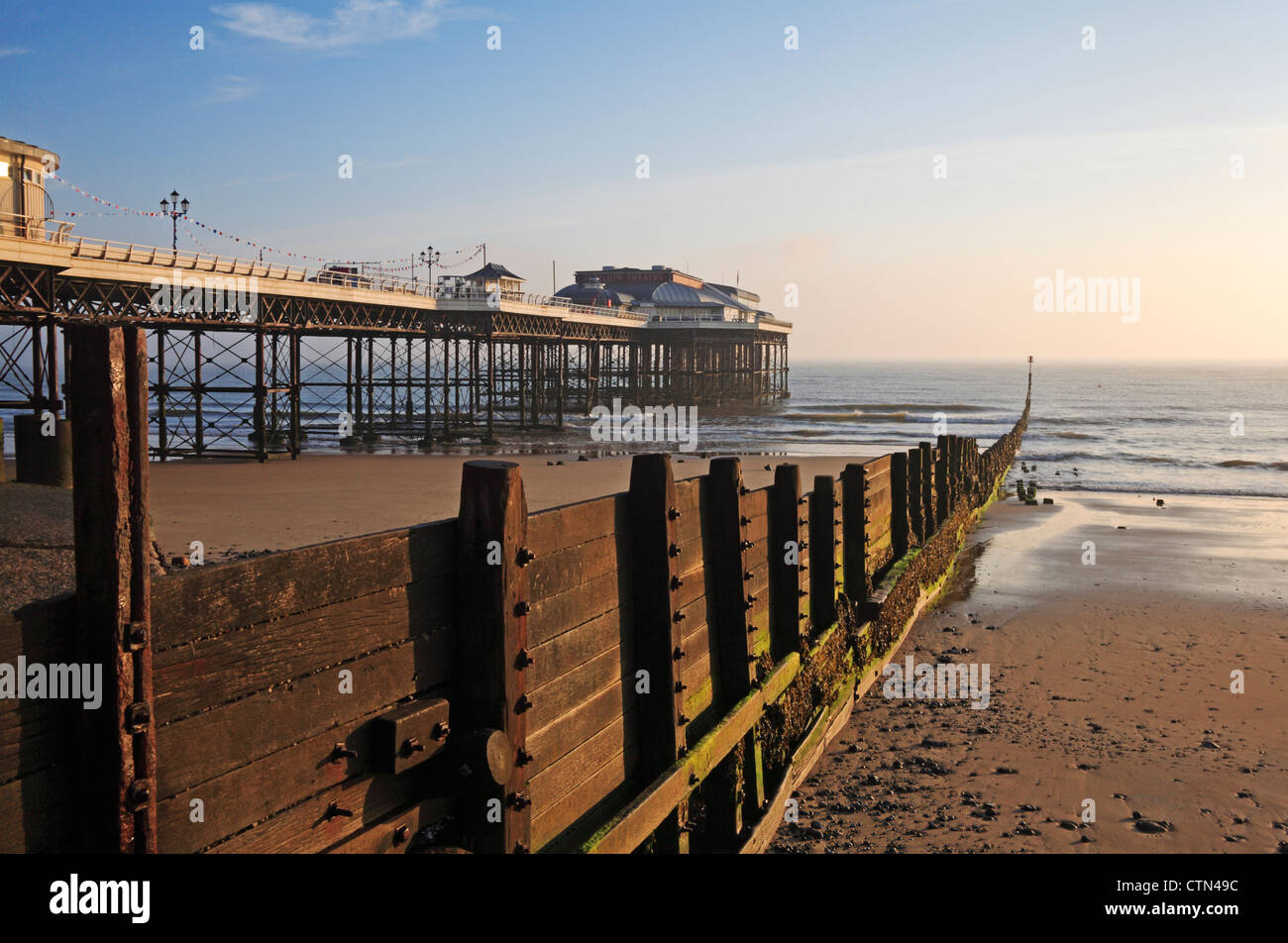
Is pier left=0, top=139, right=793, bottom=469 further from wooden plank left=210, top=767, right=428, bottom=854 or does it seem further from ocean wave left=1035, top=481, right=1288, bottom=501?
ocean wave left=1035, top=481, right=1288, bottom=501

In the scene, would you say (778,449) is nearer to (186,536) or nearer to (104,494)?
(186,536)

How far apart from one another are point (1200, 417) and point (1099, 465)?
4699 centimetres

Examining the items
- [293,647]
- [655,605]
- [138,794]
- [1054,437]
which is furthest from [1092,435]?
[138,794]

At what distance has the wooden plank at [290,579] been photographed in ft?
8.82

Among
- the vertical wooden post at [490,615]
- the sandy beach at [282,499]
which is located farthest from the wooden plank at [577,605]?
the sandy beach at [282,499]

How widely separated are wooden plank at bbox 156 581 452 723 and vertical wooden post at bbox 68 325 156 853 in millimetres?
151

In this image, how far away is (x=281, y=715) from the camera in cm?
302

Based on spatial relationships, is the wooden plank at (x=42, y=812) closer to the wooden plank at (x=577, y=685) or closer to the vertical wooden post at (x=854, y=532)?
the wooden plank at (x=577, y=685)

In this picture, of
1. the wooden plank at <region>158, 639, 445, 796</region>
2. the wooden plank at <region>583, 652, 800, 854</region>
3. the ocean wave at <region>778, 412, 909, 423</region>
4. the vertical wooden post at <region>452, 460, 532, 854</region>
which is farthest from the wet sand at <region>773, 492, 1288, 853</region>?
the ocean wave at <region>778, 412, 909, 423</region>

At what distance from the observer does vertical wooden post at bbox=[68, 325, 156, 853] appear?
247 centimetres

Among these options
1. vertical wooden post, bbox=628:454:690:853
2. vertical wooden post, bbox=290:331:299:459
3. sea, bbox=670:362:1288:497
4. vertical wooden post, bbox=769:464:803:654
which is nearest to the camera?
vertical wooden post, bbox=628:454:690:853

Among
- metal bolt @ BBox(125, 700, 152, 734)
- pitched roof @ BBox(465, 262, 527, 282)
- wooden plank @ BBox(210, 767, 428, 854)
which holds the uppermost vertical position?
pitched roof @ BBox(465, 262, 527, 282)

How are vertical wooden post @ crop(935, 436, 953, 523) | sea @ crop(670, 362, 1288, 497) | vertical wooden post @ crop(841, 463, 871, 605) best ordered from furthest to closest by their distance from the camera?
sea @ crop(670, 362, 1288, 497), vertical wooden post @ crop(935, 436, 953, 523), vertical wooden post @ crop(841, 463, 871, 605)

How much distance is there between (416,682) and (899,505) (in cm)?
1054
